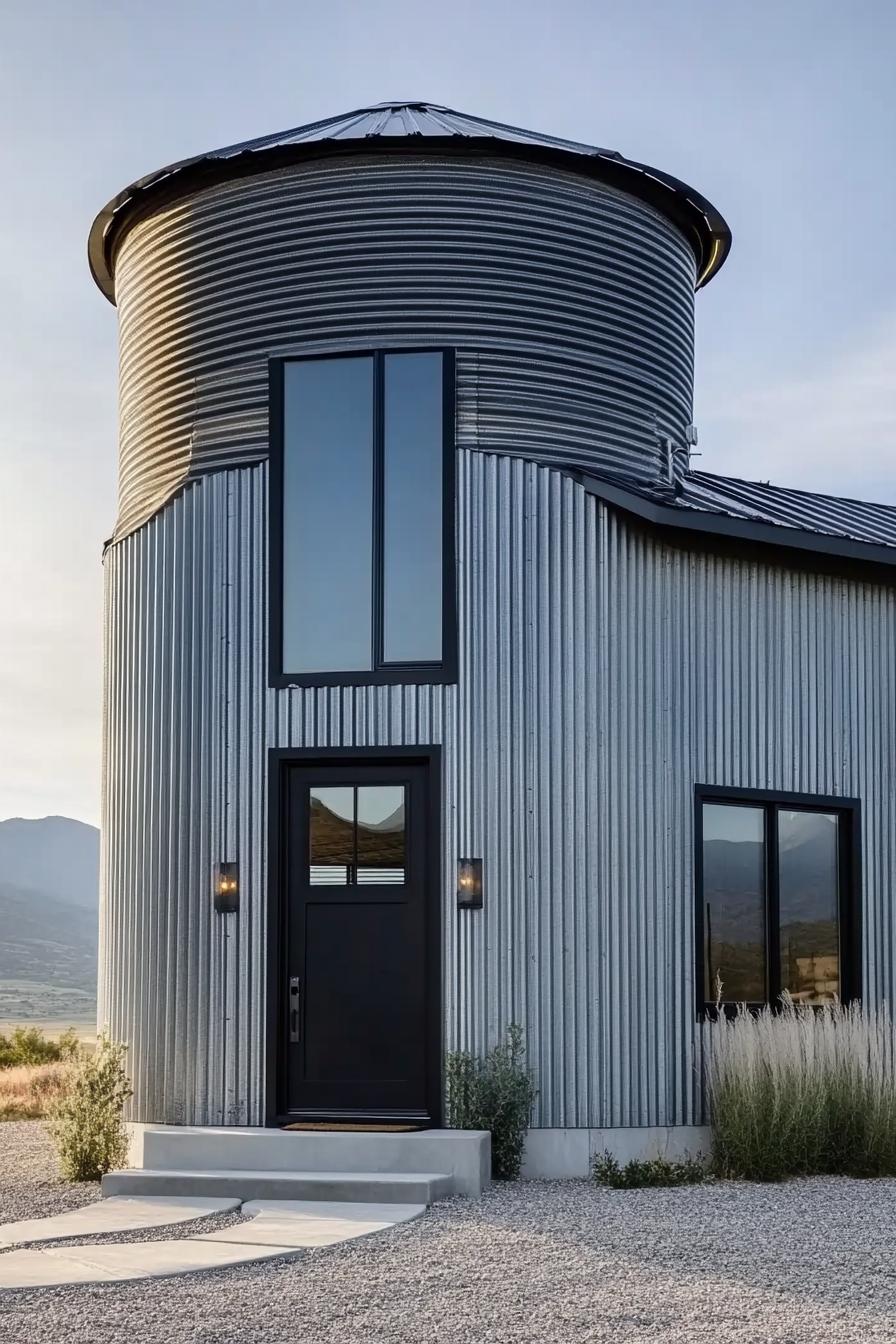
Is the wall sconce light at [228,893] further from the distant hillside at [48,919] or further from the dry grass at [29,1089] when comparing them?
the distant hillside at [48,919]

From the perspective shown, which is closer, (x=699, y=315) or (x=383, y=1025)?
(x=383, y=1025)

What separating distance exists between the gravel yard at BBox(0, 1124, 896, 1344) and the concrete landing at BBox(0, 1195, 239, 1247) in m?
0.46

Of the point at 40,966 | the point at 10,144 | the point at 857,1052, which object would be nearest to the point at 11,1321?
the point at 857,1052

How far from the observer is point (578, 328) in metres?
10.7

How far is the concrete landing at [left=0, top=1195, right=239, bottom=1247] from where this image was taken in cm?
757

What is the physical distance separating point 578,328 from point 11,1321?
7.05 metres

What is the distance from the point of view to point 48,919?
9219 cm

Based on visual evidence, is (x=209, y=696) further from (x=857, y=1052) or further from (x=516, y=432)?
(x=857, y=1052)

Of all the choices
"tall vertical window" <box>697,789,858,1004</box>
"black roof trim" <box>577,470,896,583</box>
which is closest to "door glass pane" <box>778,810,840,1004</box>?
"tall vertical window" <box>697,789,858,1004</box>

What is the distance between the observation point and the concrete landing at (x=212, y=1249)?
6.56 meters

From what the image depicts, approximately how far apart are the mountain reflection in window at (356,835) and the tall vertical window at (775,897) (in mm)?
1961

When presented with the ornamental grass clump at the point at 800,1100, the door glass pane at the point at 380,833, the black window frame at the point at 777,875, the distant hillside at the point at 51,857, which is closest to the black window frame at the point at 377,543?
A: the door glass pane at the point at 380,833

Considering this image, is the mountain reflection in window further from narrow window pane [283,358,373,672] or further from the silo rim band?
the silo rim band

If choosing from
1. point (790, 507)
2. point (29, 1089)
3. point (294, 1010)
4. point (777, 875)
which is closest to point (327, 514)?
point (294, 1010)
